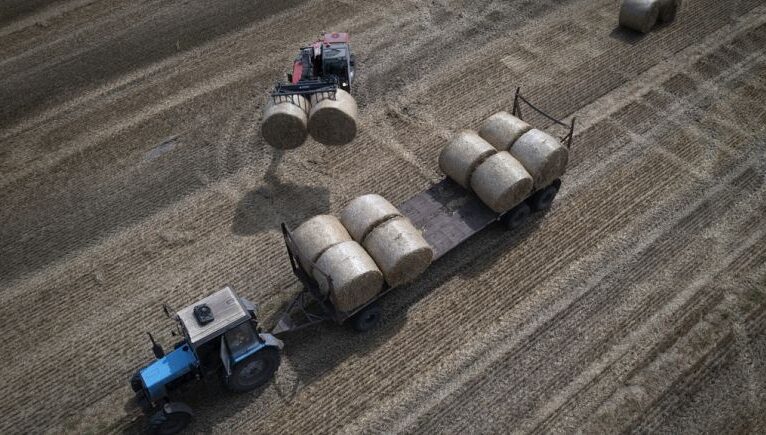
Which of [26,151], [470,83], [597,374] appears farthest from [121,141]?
[597,374]

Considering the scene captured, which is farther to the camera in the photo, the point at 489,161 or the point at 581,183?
the point at 581,183

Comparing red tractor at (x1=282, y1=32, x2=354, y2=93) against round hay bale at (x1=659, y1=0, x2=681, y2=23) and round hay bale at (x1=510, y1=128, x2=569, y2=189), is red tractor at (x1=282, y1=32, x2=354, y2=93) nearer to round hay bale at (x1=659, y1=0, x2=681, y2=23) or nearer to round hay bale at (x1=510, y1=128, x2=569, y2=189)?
round hay bale at (x1=510, y1=128, x2=569, y2=189)

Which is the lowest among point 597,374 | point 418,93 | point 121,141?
point 597,374

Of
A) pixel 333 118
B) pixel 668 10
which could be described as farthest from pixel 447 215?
pixel 668 10

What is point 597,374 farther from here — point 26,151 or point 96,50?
point 96,50

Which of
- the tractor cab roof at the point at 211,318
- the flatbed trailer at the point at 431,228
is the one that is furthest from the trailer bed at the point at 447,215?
the tractor cab roof at the point at 211,318

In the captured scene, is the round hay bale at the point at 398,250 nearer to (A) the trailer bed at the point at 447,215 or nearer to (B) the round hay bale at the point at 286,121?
(A) the trailer bed at the point at 447,215

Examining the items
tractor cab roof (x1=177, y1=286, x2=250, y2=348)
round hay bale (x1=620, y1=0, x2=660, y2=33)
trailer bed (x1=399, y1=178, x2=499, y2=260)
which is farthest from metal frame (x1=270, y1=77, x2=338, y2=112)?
round hay bale (x1=620, y1=0, x2=660, y2=33)
